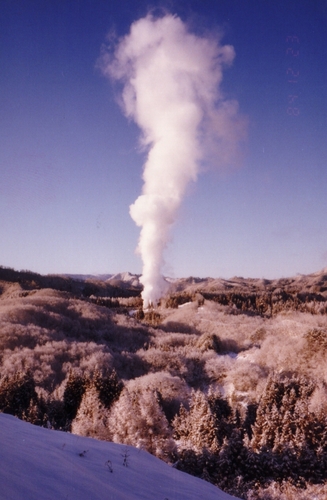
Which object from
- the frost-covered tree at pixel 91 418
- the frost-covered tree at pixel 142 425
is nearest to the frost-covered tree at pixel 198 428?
the frost-covered tree at pixel 142 425

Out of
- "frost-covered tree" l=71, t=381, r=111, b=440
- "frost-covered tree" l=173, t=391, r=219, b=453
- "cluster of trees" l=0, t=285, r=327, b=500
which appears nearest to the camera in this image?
"cluster of trees" l=0, t=285, r=327, b=500

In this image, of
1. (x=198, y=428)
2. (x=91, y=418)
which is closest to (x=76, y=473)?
(x=198, y=428)

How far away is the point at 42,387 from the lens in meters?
23.0

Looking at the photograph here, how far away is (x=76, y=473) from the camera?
22.6 ft

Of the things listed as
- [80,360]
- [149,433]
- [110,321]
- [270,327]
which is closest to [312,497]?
[149,433]

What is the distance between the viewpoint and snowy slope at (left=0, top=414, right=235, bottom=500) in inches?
220

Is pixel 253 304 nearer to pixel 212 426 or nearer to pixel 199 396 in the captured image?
pixel 199 396

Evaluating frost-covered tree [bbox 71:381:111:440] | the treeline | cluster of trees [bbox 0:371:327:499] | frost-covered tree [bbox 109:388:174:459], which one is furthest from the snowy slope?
the treeline

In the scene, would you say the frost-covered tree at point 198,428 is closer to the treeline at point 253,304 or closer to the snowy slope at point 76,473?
the snowy slope at point 76,473

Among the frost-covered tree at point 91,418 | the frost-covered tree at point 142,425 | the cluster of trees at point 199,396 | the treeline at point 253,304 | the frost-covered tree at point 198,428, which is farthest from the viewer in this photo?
the treeline at point 253,304

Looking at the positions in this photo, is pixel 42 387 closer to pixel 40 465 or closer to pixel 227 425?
pixel 227 425

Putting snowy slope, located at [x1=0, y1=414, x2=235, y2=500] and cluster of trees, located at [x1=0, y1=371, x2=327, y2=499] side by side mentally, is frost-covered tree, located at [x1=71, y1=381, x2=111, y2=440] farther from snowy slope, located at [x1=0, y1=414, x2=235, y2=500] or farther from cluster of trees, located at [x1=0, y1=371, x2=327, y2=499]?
snowy slope, located at [x1=0, y1=414, x2=235, y2=500]

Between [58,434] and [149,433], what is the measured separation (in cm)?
686

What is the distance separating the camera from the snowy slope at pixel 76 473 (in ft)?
18.3
